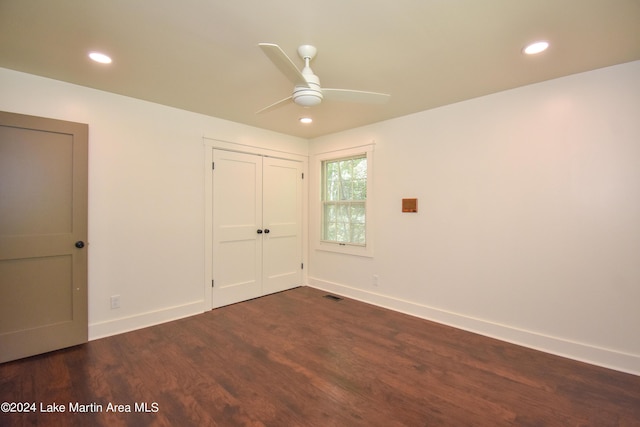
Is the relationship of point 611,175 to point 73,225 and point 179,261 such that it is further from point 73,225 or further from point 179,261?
point 73,225

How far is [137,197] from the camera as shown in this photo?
307 centimetres

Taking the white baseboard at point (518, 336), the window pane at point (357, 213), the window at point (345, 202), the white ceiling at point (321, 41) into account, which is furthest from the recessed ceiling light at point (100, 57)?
the white baseboard at point (518, 336)

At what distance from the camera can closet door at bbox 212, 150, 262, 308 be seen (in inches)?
147

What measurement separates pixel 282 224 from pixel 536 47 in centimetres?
352

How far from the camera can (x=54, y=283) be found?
2.58 meters

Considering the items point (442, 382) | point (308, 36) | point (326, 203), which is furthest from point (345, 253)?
point (308, 36)

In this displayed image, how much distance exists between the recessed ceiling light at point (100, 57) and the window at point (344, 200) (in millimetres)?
2984

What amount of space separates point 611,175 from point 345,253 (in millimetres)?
2954

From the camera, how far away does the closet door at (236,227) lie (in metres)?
3.72

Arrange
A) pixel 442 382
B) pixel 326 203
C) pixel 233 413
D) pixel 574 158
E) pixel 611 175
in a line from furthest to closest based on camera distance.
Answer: pixel 326 203 → pixel 574 158 → pixel 611 175 → pixel 442 382 → pixel 233 413

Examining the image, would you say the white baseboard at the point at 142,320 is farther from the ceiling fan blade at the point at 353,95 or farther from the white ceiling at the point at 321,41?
the ceiling fan blade at the point at 353,95

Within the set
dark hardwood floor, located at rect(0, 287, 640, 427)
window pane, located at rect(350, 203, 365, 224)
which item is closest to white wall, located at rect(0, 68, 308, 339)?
dark hardwood floor, located at rect(0, 287, 640, 427)

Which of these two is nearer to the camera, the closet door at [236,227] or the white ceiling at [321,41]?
the white ceiling at [321,41]

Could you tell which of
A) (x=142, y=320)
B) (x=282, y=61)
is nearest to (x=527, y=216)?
(x=282, y=61)
